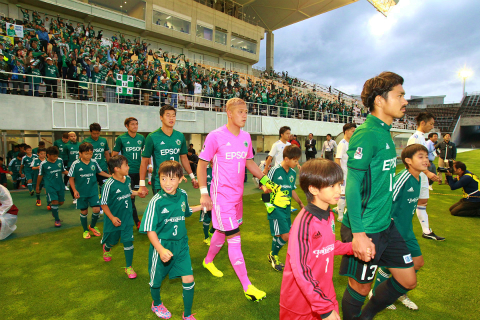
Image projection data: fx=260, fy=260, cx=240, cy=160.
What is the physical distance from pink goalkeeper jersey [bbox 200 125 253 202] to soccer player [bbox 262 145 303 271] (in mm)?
704

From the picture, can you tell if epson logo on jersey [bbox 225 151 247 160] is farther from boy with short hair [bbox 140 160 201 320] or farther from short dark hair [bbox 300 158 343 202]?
short dark hair [bbox 300 158 343 202]

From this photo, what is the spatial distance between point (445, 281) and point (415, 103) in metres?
74.0

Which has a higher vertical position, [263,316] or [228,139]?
[228,139]

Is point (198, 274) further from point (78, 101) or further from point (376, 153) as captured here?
point (78, 101)

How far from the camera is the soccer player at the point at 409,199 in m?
2.70

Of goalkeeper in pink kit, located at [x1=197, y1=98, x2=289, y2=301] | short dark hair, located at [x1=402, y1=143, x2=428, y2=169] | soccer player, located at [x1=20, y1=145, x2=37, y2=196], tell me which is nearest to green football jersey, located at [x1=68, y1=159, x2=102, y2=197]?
goalkeeper in pink kit, located at [x1=197, y1=98, x2=289, y2=301]

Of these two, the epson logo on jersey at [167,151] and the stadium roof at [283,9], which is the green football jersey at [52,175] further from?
the stadium roof at [283,9]

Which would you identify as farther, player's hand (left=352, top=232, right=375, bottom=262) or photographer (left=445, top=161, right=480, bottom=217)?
photographer (left=445, top=161, right=480, bottom=217)

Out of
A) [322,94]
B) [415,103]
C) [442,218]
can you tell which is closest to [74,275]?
[442,218]

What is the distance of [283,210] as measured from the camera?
3789 millimetres

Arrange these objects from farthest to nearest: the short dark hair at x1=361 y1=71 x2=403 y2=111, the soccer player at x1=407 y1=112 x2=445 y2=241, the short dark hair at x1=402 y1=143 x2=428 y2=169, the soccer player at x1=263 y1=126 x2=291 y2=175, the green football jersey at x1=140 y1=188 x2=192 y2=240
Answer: the soccer player at x1=263 y1=126 x2=291 y2=175, the soccer player at x1=407 y1=112 x2=445 y2=241, the short dark hair at x1=402 y1=143 x2=428 y2=169, the green football jersey at x1=140 y1=188 x2=192 y2=240, the short dark hair at x1=361 y1=71 x2=403 y2=111

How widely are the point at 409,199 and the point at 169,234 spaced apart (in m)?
2.62

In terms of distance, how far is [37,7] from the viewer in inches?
788

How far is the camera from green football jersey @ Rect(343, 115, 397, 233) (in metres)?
2.06
